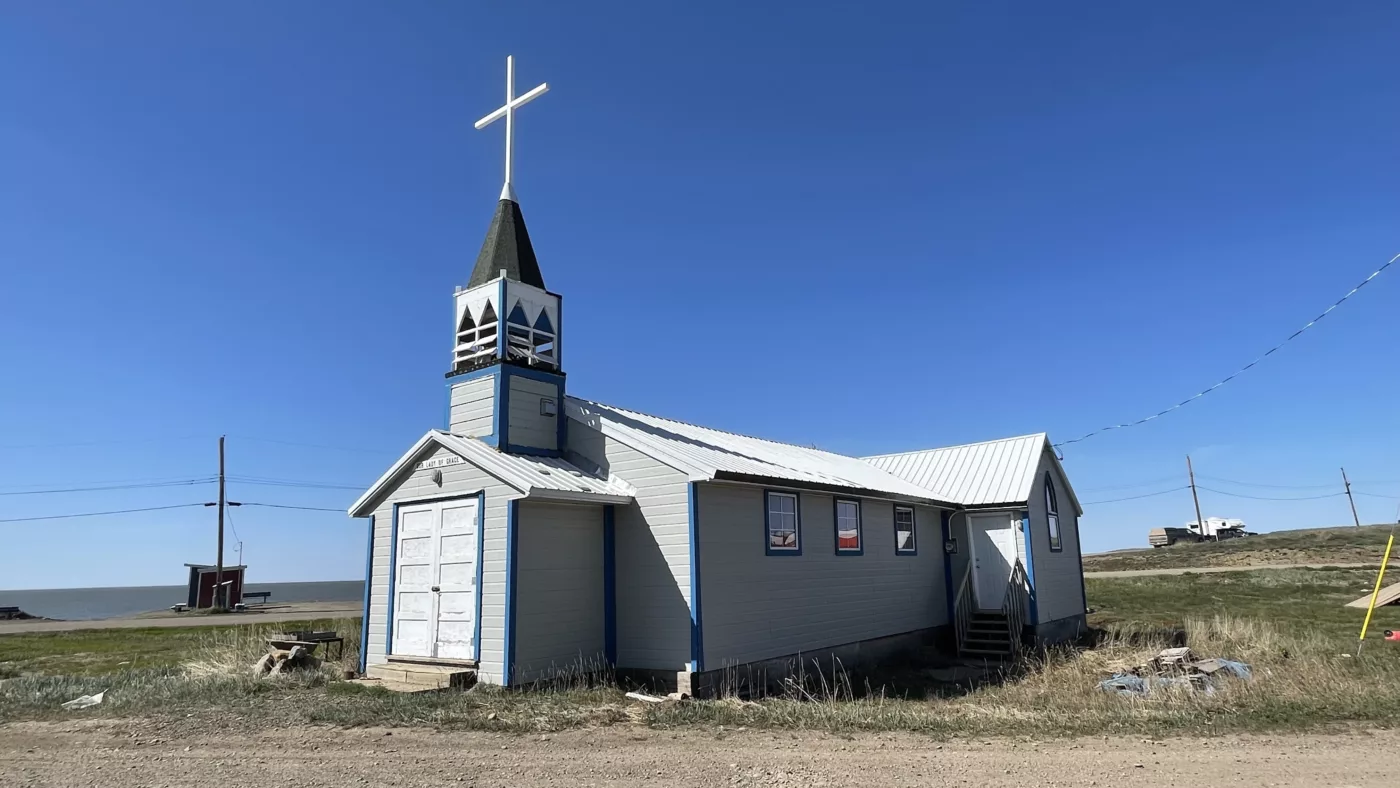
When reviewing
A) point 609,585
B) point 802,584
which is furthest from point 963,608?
point 609,585

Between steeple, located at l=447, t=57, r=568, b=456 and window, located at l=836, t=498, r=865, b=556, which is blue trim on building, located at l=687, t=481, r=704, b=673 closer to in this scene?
steeple, located at l=447, t=57, r=568, b=456

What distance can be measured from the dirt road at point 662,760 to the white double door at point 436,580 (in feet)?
9.80

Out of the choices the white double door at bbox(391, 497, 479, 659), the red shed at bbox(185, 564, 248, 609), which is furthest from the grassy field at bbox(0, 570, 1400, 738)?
the red shed at bbox(185, 564, 248, 609)

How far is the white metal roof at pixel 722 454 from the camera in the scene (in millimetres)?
12424

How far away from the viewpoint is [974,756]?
741 cm

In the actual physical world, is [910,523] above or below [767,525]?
above

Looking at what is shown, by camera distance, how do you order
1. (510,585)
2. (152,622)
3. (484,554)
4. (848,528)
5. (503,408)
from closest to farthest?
(510,585)
(484,554)
(503,408)
(848,528)
(152,622)

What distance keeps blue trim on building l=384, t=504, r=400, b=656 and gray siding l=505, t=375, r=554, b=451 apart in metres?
2.20

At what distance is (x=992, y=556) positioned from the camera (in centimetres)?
1894

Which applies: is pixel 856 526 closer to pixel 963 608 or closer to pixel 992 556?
pixel 963 608

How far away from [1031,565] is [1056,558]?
245 cm

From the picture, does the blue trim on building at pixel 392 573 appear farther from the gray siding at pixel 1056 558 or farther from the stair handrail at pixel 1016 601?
the gray siding at pixel 1056 558

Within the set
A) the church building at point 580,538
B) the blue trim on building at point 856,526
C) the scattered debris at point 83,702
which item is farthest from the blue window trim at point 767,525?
the scattered debris at point 83,702

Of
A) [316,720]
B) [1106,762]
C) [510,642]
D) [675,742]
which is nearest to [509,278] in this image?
[510,642]
